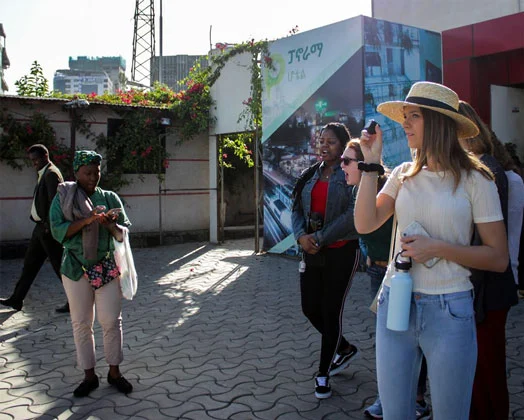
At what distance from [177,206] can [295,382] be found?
32.2 feet

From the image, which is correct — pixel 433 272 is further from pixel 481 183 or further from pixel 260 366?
pixel 260 366

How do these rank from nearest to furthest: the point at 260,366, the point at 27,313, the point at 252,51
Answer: the point at 260,366 < the point at 27,313 < the point at 252,51

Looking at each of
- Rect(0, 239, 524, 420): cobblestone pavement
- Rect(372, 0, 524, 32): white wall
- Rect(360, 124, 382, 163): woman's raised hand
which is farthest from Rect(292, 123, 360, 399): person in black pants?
Rect(372, 0, 524, 32): white wall

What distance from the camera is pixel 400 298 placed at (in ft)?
7.23

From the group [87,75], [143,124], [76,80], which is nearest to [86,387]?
[143,124]

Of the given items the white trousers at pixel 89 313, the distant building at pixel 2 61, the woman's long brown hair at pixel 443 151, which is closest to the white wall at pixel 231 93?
the white trousers at pixel 89 313

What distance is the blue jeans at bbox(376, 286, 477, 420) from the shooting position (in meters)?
2.18

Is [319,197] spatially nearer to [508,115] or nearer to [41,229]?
[41,229]

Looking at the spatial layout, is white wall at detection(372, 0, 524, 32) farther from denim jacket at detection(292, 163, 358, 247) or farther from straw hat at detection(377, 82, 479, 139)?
straw hat at detection(377, 82, 479, 139)

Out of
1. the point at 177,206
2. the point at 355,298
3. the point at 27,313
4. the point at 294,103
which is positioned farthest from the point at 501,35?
the point at 177,206

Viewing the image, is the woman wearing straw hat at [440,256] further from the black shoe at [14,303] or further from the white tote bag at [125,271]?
the black shoe at [14,303]

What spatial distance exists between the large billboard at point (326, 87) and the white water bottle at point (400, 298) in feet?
22.4

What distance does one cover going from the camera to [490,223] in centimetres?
222

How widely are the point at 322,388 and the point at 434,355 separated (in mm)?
2008
